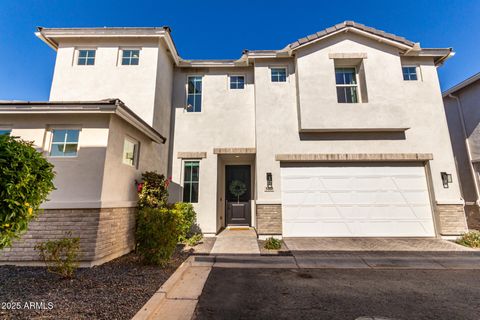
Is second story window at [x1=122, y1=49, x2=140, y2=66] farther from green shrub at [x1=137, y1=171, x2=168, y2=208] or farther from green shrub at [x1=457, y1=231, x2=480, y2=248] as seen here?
green shrub at [x1=457, y1=231, x2=480, y2=248]

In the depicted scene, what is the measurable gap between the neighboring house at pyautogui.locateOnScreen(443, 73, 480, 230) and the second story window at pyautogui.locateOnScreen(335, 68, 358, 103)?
5438mm

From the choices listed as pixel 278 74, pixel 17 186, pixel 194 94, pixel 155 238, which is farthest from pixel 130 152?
pixel 278 74

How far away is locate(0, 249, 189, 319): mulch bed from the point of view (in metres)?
2.73

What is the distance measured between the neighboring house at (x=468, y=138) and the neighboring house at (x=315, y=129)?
90.7 inches

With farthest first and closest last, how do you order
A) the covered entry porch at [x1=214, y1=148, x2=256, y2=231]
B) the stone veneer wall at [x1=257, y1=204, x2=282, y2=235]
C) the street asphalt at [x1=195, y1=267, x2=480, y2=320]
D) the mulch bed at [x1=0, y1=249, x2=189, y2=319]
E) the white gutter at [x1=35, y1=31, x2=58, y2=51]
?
1. the covered entry porch at [x1=214, y1=148, x2=256, y2=231]
2. the white gutter at [x1=35, y1=31, x2=58, y2=51]
3. the stone veneer wall at [x1=257, y1=204, x2=282, y2=235]
4. the street asphalt at [x1=195, y1=267, x2=480, y2=320]
5. the mulch bed at [x1=0, y1=249, x2=189, y2=319]

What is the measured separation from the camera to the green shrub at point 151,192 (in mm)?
6276

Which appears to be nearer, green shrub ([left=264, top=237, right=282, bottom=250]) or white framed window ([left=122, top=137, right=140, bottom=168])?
white framed window ([left=122, top=137, right=140, bottom=168])

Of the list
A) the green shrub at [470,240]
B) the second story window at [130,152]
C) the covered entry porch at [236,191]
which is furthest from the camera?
the covered entry porch at [236,191]

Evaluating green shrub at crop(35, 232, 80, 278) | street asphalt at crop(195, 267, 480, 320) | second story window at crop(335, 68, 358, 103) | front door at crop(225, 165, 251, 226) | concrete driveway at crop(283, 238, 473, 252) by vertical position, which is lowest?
street asphalt at crop(195, 267, 480, 320)

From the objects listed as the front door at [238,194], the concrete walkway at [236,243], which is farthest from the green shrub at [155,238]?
the front door at [238,194]

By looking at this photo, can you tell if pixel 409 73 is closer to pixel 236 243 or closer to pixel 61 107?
pixel 236 243

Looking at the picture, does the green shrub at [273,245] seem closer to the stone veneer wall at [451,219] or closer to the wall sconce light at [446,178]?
the stone veneer wall at [451,219]

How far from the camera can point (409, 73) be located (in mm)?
8695

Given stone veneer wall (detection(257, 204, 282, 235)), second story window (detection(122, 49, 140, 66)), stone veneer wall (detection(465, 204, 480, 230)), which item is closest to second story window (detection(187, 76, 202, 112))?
second story window (detection(122, 49, 140, 66))
